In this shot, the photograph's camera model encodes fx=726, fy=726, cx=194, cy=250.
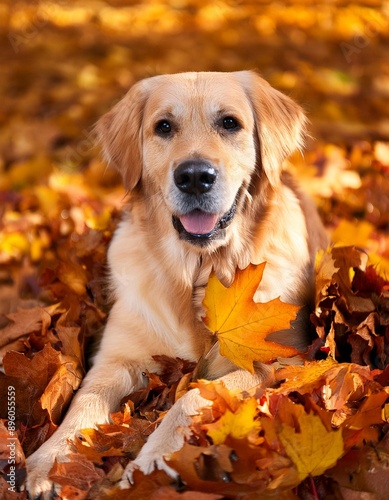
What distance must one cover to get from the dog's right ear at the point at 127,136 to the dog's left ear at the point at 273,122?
49 cm

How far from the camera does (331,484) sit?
89.0 inches

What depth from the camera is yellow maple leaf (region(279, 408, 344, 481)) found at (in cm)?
213

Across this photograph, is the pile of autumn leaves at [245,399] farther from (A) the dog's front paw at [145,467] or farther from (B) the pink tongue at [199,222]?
(B) the pink tongue at [199,222]

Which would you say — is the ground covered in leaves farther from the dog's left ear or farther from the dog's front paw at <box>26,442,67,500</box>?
the dog's left ear

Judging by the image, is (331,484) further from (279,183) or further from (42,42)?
(42,42)

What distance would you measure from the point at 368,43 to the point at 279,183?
5.80m

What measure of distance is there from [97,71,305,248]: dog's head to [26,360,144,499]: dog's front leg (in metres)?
0.64

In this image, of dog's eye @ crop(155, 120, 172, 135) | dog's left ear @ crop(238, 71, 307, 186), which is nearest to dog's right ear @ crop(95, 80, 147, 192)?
dog's eye @ crop(155, 120, 172, 135)

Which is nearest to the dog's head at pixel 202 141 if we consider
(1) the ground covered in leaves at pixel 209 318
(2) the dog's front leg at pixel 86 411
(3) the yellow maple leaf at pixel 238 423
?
(1) the ground covered in leaves at pixel 209 318

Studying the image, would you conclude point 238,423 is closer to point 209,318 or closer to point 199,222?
point 209,318

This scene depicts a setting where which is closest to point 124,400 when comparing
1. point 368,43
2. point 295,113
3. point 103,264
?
point 103,264

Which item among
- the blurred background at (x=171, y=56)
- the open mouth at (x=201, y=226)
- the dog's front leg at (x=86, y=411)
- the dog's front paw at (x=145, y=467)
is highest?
the open mouth at (x=201, y=226)

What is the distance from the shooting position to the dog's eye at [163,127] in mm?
3129

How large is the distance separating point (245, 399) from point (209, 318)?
0.40 meters
